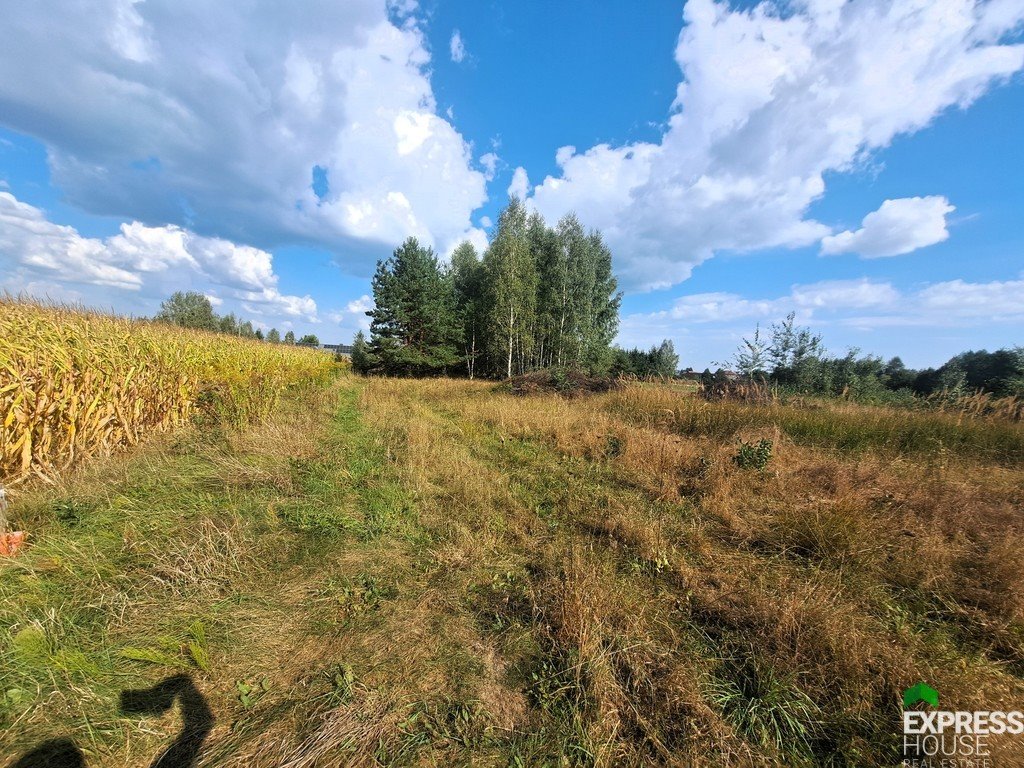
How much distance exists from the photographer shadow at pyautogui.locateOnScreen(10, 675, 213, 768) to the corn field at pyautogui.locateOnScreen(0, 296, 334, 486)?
3.50 meters

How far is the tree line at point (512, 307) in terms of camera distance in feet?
73.5

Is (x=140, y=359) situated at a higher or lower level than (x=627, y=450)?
higher

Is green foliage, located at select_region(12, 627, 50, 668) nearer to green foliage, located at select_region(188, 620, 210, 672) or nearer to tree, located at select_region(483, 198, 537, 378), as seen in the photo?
green foliage, located at select_region(188, 620, 210, 672)

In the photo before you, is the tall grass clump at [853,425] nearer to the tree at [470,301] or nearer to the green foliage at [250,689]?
the green foliage at [250,689]

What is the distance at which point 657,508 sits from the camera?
429 centimetres

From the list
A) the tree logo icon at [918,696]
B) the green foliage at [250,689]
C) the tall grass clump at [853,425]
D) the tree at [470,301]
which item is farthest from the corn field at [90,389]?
the tree at [470,301]

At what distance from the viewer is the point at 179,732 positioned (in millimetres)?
1645

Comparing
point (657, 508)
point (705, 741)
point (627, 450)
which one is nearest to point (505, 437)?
point (627, 450)

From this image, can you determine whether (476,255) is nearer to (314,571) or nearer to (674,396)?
(674,396)

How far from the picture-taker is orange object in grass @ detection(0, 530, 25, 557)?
101 inches

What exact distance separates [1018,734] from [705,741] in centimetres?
173

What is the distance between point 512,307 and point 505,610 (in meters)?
20.6

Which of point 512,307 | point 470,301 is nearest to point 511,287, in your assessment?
point 512,307

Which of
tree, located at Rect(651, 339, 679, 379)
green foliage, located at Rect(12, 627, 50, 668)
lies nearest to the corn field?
green foliage, located at Rect(12, 627, 50, 668)
